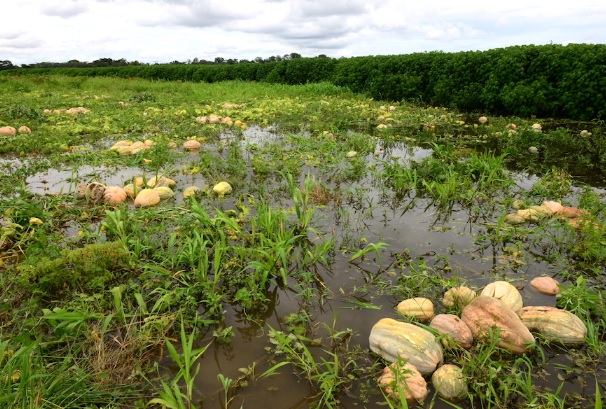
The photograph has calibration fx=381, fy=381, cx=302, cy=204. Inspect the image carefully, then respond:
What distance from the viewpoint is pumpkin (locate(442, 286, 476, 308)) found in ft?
8.32

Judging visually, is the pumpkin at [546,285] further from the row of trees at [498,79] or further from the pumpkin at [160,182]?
the row of trees at [498,79]

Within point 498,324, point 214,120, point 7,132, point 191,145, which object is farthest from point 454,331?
point 7,132

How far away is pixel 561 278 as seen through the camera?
293 centimetres

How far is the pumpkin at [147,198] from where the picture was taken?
4078mm

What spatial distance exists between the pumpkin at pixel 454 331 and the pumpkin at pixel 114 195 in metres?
3.43

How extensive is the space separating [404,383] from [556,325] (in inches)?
42.8

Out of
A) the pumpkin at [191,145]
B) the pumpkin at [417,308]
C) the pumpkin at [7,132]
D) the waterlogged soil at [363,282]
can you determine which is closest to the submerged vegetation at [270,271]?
the waterlogged soil at [363,282]

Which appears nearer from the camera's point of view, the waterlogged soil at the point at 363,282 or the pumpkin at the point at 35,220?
the waterlogged soil at the point at 363,282

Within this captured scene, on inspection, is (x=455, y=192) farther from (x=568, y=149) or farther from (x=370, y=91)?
(x=370, y=91)

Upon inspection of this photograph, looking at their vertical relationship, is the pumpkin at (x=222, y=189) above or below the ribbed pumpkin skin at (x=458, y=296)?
above

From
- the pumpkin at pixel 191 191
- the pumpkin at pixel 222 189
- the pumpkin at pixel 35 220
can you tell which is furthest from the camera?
the pumpkin at pixel 222 189

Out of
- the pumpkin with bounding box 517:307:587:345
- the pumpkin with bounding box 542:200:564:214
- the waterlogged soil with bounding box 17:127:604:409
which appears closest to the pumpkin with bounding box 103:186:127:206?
the waterlogged soil with bounding box 17:127:604:409

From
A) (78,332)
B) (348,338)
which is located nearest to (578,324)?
(348,338)

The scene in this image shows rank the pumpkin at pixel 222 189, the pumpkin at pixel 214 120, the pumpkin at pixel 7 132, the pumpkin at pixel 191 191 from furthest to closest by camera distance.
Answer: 1. the pumpkin at pixel 214 120
2. the pumpkin at pixel 7 132
3. the pumpkin at pixel 222 189
4. the pumpkin at pixel 191 191
